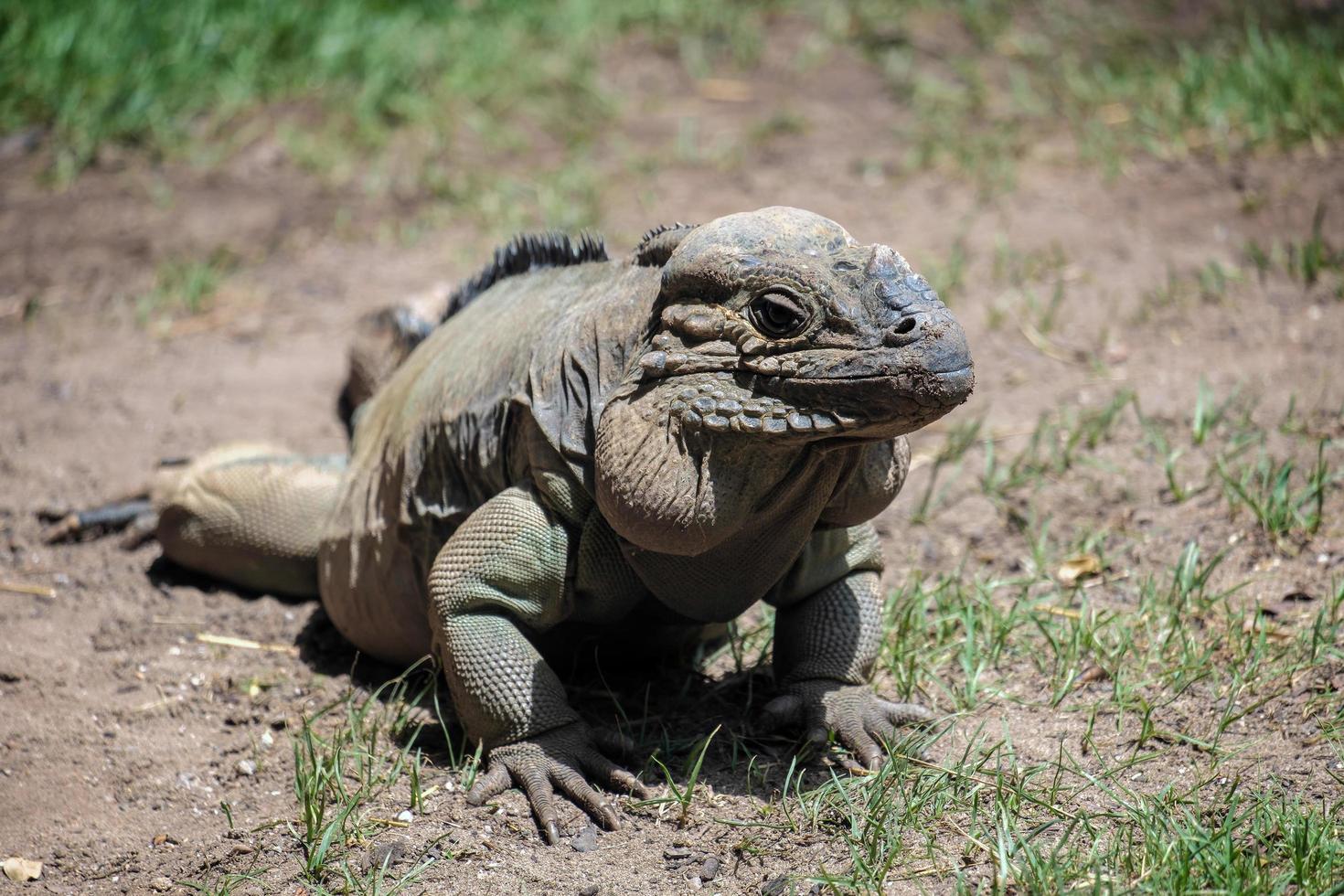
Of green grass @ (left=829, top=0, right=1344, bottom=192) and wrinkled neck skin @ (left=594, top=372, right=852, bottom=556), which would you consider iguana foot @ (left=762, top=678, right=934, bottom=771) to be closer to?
wrinkled neck skin @ (left=594, top=372, right=852, bottom=556)

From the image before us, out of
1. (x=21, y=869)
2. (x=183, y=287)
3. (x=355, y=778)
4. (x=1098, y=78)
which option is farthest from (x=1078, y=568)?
(x=183, y=287)

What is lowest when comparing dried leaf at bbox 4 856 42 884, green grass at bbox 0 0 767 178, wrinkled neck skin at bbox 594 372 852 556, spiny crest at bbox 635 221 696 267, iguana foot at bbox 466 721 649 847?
dried leaf at bbox 4 856 42 884

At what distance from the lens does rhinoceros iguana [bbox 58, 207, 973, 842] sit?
3609 millimetres

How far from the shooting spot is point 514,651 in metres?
4.19

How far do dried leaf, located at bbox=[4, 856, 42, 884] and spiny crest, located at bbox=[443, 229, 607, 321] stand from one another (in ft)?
8.51

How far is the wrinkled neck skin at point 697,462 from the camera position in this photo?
3646mm

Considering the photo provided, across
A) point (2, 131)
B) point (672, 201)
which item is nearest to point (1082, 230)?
point (672, 201)

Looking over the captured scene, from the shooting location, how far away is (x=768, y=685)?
4.80 m

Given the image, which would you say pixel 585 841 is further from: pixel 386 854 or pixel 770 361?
pixel 770 361

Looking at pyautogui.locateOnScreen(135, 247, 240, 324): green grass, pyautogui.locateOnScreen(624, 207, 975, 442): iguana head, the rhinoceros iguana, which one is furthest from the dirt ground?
pyautogui.locateOnScreen(624, 207, 975, 442): iguana head

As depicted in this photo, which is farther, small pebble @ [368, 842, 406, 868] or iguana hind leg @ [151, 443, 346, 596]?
→ iguana hind leg @ [151, 443, 346, 596]

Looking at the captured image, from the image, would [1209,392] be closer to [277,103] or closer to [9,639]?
[9,639]

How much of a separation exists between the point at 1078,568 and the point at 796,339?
2305 millimetres

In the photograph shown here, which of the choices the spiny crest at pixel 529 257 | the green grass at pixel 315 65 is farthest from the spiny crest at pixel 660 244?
the green grass at pixel 315 65
